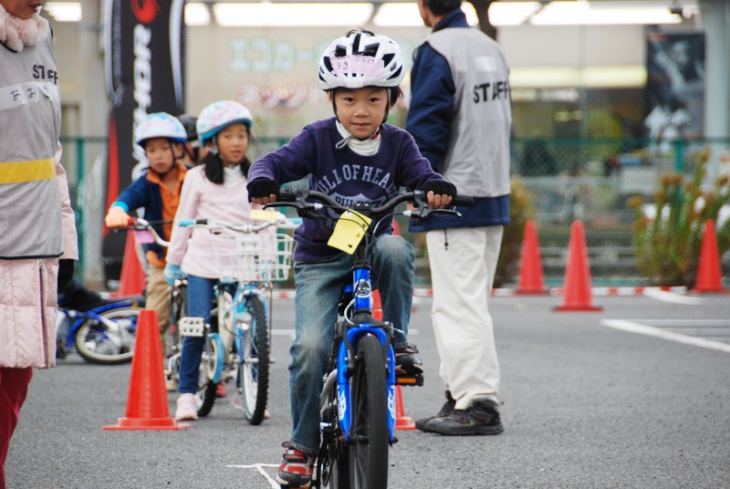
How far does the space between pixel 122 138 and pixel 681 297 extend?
722 centimetres

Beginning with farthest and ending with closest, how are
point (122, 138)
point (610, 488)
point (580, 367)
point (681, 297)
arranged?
point (681, 297) → point (122, 138) → point (580, 367) → point (610, 488)

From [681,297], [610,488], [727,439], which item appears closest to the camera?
[610,488]

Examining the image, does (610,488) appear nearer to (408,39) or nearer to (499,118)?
(499,118)

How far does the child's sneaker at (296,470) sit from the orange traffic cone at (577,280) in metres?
9.55

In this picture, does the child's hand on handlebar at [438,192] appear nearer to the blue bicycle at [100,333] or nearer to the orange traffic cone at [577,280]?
the blue bicycle at [100,333]

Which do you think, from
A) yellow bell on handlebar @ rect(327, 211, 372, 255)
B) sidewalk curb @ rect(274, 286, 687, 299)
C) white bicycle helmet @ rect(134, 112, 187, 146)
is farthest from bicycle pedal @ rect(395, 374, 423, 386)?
sidewalk curb @ rect(274, 286, 687, 299)

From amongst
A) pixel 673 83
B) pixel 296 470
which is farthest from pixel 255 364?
pixel 673 83

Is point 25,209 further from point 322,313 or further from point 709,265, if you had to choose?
point 709,265

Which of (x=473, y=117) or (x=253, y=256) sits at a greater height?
(x=473, y=117)

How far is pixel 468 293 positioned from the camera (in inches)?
262

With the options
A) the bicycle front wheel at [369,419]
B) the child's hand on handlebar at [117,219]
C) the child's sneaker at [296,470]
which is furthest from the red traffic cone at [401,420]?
the bicycle front wheel at [369,419]

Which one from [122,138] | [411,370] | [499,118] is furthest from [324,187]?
[122,138]

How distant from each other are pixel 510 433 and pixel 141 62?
8.80 meters

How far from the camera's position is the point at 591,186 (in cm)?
1822
